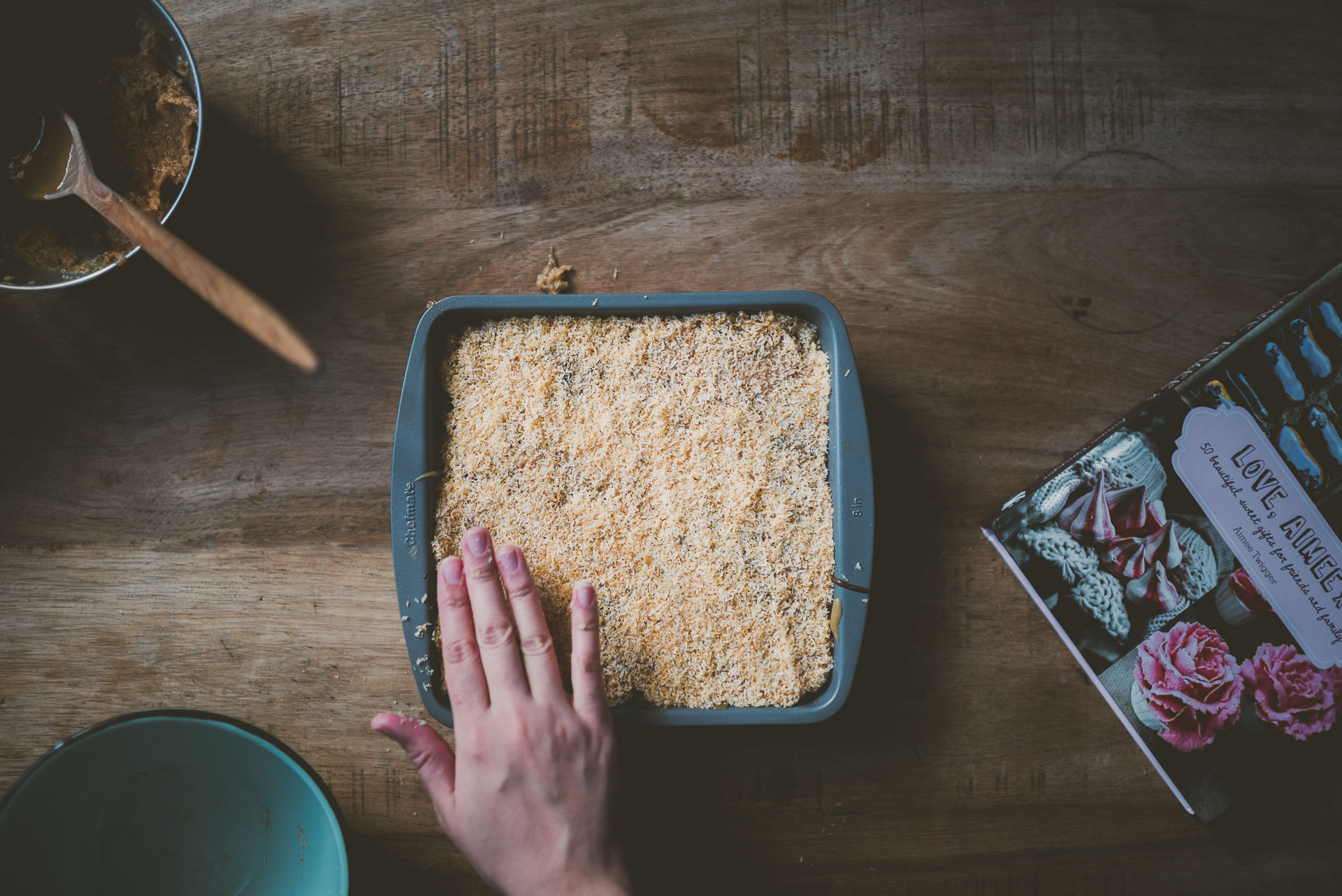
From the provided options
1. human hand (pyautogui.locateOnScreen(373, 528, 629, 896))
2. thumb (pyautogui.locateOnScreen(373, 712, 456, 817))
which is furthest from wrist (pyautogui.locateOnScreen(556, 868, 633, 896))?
thumb (pyautogui.locateOnScreen(373, 712, 456, 817))

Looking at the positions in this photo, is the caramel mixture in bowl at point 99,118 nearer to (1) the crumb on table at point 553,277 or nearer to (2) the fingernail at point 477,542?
(1) the crumb on table at point 553,277

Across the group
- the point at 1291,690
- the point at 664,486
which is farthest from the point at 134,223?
the point at 1291,690

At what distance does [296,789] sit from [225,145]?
0.81 m

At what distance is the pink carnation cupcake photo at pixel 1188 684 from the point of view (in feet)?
2.89

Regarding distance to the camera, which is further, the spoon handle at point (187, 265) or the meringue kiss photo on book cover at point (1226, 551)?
the meringue kiss photo on book cover at point (1226, 551)

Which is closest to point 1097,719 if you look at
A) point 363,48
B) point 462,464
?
point 462,464

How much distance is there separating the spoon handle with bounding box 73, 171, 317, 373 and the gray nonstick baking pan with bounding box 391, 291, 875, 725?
13 cm

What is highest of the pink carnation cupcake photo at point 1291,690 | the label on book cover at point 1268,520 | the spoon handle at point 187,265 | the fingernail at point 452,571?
the spoon handle at point 187,265

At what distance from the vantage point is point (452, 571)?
776 millimetres

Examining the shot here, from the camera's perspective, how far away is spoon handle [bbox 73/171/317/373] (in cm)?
71

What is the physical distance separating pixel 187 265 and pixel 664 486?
1.87ft

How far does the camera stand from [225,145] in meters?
0.91

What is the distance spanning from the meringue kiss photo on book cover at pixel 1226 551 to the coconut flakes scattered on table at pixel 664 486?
0.34m

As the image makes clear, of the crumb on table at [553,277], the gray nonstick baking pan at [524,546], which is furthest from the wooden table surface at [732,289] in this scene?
the gray nonstick baking pan at [524,546]
